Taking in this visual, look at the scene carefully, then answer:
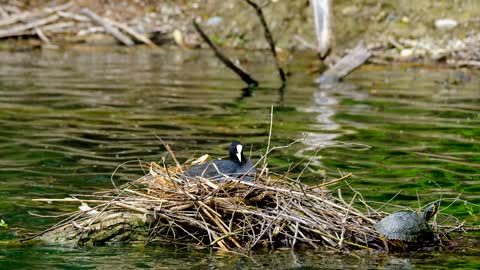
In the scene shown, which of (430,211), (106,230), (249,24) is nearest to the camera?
(106,230)

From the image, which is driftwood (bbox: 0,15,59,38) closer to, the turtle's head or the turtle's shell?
the turtle's head

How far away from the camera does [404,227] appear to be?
25.7 ft

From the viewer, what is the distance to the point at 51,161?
41.0 ft

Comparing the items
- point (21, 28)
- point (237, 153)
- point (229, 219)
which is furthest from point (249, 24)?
point (229, 219)

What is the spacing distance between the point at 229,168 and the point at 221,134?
6.08 m

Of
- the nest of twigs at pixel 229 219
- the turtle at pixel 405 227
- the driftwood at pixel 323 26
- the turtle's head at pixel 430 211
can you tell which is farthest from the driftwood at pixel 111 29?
the turtle at pixel 405 227

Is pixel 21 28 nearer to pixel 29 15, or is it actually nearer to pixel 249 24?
pixel 29 15

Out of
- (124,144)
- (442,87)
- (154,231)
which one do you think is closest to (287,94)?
(442,87)

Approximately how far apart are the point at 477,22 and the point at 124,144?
15458mm

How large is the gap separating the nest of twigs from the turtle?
0.16 m

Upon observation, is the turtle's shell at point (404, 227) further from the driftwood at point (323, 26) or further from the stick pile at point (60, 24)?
the stick pile at point (60, 24)

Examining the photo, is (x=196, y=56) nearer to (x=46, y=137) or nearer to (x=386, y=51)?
(x=386, y=51)

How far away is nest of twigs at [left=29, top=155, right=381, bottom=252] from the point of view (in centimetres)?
791

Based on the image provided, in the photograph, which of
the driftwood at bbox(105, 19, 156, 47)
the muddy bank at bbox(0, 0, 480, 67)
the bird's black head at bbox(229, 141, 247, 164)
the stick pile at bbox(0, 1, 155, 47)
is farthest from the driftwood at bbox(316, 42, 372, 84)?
the bird's black head at bbox(229, 141, 247, 164)
